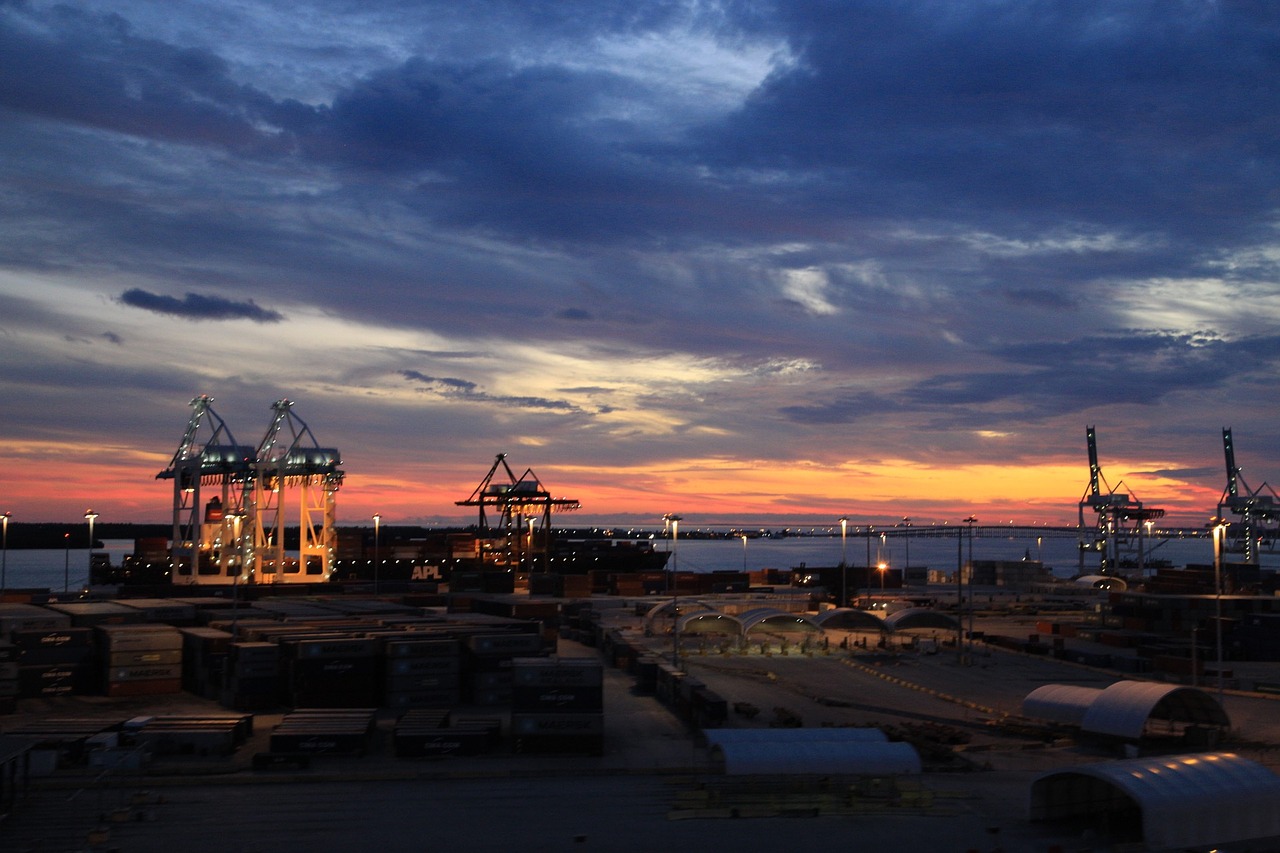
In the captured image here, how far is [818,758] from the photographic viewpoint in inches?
853

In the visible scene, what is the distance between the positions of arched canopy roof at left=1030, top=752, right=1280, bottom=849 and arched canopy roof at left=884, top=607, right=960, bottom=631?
34.5 metres

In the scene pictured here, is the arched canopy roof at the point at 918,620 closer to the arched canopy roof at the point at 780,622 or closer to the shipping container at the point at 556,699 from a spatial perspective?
the arched canopy roof at the point at 780,622

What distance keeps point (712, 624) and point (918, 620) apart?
10.7 metres

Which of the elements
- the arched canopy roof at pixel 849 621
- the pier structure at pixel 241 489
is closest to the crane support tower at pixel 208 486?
the pier structure at pixel 241 489

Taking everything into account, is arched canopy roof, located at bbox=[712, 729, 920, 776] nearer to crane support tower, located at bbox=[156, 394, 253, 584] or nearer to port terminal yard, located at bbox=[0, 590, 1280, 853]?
port terminal yard, located at bbox=[0, 590, 1280, 853]

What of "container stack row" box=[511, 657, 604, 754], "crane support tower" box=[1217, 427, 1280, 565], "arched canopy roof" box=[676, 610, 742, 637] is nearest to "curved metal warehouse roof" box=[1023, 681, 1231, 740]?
"container stack row" box=[511, 657, 604, 754]

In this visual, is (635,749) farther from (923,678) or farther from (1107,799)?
(923,678)

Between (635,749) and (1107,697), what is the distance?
37.7 ft

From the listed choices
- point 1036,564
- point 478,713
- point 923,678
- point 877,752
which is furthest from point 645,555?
point 877,752

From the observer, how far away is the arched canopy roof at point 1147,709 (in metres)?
25.4

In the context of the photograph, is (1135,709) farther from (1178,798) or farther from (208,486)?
(208,486)

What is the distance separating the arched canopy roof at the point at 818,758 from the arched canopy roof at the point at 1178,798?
2.98 m

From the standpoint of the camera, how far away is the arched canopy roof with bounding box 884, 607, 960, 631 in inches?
2126

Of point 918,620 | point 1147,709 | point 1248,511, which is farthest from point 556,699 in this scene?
point 1248,511
